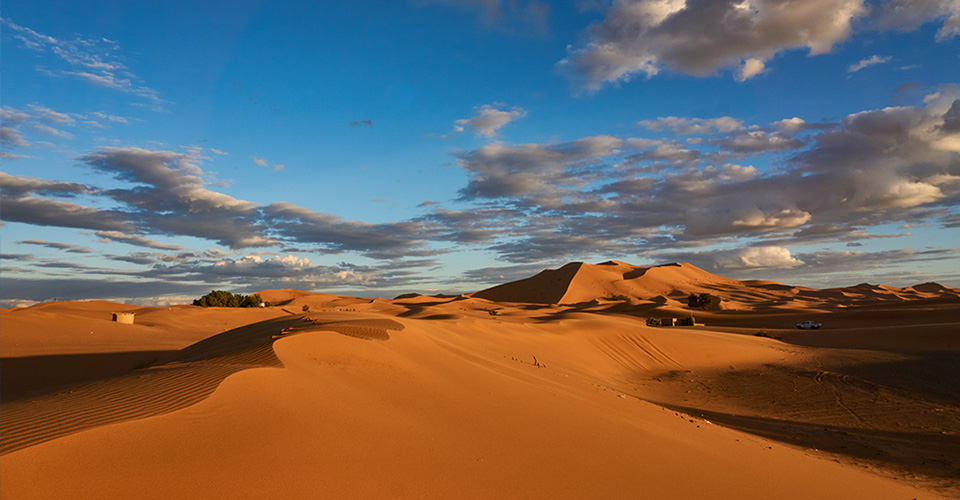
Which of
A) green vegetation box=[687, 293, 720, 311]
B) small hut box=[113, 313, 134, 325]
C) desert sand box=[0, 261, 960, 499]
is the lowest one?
desert sand box=[0, 261, 960, 499]

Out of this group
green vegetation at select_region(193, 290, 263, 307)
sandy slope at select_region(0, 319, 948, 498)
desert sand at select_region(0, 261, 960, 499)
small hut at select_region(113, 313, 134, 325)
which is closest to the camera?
sandy slope at select_region(0, 319, 948, 498)

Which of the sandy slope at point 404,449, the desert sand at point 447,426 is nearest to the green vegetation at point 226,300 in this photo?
the desert sand at point 447,426

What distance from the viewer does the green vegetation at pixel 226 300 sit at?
1742 inches

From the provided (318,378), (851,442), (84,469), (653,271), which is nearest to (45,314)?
(318,378)

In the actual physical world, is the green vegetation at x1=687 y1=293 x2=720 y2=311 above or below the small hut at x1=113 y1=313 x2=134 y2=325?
above

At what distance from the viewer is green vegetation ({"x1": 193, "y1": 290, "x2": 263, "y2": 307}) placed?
44.2 meters

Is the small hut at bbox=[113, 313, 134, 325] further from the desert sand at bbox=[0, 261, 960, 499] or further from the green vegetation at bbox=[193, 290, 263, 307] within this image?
the green vegetation at bbox=[193, 290, 263, 307]

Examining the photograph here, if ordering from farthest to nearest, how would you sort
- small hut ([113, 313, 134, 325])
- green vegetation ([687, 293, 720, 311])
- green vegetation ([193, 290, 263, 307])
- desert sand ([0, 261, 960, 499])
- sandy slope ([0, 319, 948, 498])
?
1. green vegetation ([687, 293, 720, 311])
2. green vegetation ([193, 290, 263, 307])
3. small hut ([113, 313, 134, 325])
4. desert sand ([0, 261, 960, 499])
5. sandy slope ([0, 319, 948, 498])

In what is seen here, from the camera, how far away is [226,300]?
44750mm

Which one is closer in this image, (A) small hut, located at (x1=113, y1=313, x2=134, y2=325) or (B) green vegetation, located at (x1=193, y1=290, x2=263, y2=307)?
(A) small hut, located at (x1=113, y1=313, x2=134, y2=325)

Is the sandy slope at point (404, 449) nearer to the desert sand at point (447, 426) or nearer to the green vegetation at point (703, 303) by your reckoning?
the desert sand at point (447, 426)

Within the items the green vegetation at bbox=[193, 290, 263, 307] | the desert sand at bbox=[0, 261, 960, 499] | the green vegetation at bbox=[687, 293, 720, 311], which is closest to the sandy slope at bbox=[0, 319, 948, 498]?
the desert sand at bbox=[0, 261, 960, 499]

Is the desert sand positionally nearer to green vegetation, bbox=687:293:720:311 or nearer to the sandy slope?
the sandy slope

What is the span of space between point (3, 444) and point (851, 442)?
12966mm
